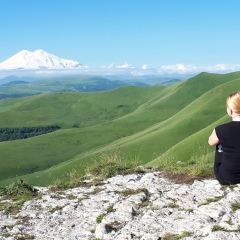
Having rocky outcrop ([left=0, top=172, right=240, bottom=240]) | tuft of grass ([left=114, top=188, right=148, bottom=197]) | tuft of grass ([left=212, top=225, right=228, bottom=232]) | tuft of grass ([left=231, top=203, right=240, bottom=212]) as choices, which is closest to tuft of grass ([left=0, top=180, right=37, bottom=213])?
rocky outcrop ([left=0, top=172, right=240, bottom=240])

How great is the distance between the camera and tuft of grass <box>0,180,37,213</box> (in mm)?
11734

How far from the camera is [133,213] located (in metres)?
10.1

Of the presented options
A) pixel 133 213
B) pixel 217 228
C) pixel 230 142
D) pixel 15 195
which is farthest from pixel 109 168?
pixel 217 228

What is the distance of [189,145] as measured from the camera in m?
77.1

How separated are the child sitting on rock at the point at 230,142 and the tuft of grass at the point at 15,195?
6850mm

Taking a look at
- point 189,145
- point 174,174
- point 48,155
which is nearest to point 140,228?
point 174,174

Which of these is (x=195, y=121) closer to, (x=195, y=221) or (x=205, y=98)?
(x=205, y=98)

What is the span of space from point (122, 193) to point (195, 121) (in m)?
123

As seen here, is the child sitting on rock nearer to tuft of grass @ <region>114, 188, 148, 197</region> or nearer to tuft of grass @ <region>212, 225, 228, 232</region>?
tuft of grass @ <region>114, 188, 148, 197</region>

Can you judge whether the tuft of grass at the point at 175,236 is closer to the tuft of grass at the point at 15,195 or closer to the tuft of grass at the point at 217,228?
the tuft of grass at the point at 217,228

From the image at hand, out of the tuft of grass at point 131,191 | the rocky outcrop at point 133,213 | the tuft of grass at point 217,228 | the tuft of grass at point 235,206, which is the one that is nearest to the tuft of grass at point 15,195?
the rocky outcrop at point 133,213

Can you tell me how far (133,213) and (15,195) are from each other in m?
5.49

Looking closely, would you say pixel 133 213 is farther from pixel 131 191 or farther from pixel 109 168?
pixel 109 168

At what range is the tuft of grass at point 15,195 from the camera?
38.5 feet
